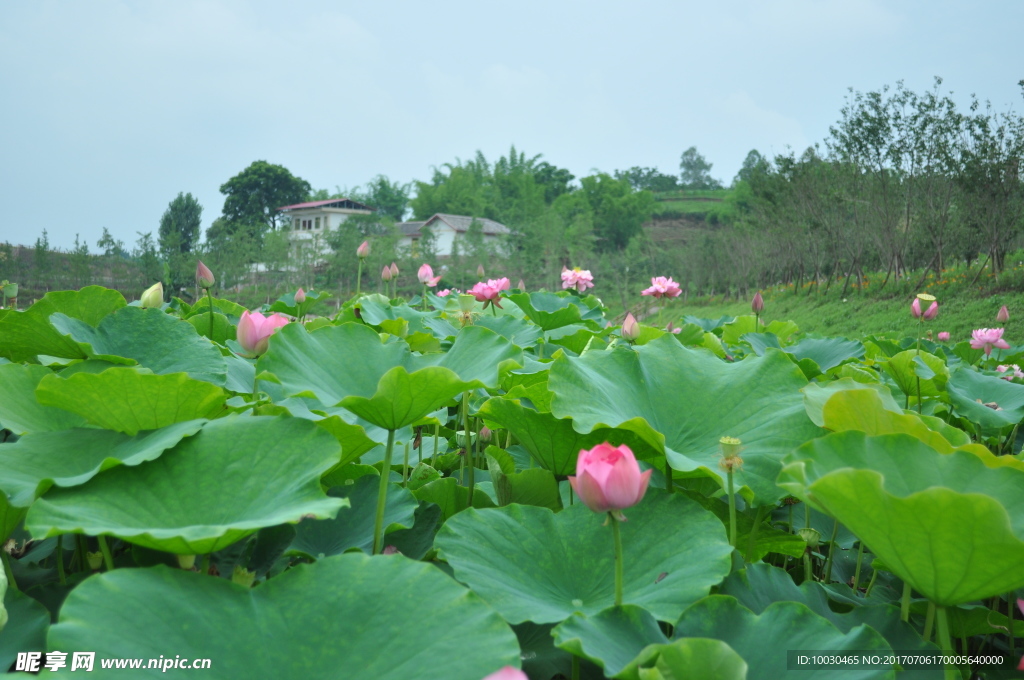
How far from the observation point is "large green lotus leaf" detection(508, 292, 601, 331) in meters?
1.85

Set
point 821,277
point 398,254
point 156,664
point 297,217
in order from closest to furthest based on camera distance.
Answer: point 156,664
point 821,277
point 398,254
point 297,217

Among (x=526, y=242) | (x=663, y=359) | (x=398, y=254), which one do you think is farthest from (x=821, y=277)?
(x=663, y=359)

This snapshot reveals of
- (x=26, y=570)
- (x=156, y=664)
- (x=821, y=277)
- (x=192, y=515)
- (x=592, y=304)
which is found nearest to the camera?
(x=156, y=664)

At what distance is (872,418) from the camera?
59 centimetres

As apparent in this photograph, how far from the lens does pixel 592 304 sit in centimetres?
254

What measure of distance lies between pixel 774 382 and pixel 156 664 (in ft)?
2.25

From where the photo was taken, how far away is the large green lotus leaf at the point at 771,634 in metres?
0.46

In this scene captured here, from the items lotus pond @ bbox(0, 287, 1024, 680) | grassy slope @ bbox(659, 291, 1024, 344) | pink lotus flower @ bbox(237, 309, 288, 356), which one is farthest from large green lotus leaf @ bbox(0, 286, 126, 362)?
grassy slope @ bbox(659, 291, 1024, 344)

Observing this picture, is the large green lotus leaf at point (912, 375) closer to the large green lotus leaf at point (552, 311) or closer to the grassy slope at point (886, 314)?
the large green lotus leaf at point (552, 311)

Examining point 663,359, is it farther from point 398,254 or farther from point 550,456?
point 398,254

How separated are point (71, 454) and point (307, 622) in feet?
1.02

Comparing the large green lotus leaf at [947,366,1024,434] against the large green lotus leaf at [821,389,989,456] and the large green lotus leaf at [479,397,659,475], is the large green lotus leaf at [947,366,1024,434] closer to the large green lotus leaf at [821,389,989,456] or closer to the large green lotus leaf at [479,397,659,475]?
the large green lotus leaf at [821,389,989,456]

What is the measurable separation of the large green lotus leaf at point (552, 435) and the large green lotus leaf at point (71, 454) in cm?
31

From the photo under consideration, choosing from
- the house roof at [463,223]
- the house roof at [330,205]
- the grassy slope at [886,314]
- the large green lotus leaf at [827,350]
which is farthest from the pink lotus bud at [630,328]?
the house roof at [330,205]
